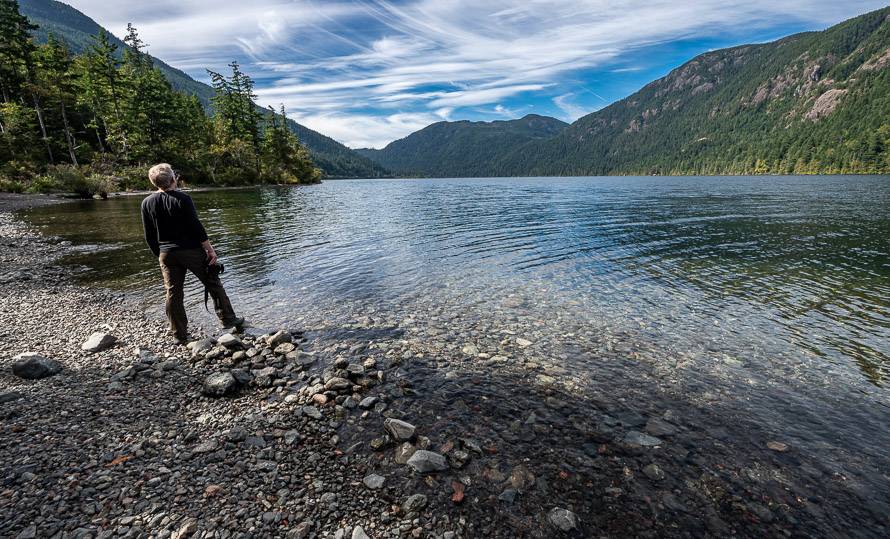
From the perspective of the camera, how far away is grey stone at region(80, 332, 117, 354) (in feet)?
30.8

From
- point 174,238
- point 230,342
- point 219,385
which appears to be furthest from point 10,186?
point 219,385

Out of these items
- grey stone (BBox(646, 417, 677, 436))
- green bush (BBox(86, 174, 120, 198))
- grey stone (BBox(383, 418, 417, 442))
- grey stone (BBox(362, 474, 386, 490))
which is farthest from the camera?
green bush (BBox(86, 174, 120, 198))

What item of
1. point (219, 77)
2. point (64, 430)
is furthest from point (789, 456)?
point (219, 77)

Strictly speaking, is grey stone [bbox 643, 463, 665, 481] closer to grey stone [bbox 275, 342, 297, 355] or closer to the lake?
the lake

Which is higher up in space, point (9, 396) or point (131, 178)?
point (131, 178)

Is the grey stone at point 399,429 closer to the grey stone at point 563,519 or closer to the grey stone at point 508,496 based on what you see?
the grey stone at point 508,496

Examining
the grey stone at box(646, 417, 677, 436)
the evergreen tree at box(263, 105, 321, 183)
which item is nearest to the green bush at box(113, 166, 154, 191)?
the evergreen tree at box(263, 105, 321, 183)

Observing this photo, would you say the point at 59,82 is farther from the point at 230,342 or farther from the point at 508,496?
the point at 508,496

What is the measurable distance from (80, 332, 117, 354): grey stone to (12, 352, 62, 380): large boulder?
1.04 m

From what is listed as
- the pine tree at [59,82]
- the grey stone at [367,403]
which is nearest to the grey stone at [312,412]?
the grey stone at [367,403]

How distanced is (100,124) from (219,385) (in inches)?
3845

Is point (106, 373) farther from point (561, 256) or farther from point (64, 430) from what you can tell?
point (561, 256)

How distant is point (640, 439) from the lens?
6.48 m

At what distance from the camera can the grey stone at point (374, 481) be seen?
5270 millimetres
